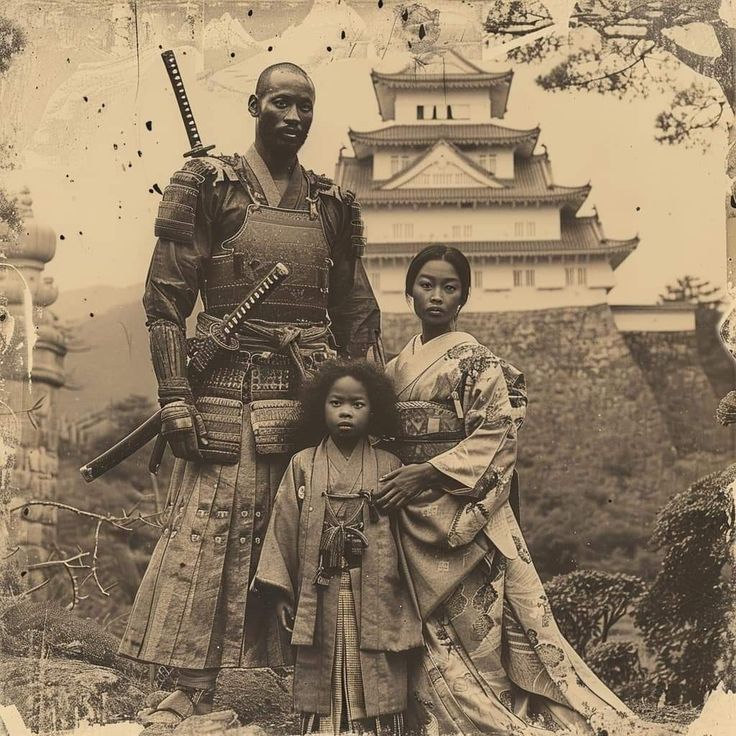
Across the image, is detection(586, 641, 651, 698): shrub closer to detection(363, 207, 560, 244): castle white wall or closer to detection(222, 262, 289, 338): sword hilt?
detection(363, 207, 560, 244): castle white wall

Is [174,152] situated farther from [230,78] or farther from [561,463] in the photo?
[561,463]

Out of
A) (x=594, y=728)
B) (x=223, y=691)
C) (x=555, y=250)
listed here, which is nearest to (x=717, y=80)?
(x=555, y=250)

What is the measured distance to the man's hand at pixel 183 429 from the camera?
19.5 feet

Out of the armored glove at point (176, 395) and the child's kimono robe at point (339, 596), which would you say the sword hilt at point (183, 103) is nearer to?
the armored glove at point (176, 395)

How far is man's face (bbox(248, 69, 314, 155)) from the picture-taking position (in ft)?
20.2

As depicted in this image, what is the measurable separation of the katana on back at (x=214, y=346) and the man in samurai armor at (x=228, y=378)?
0.12 ft

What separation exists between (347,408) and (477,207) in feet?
9.78

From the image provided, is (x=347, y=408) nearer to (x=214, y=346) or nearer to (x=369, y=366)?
(x=369, y=366)

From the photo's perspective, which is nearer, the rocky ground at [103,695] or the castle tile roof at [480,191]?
the rocky ground at [103,695]

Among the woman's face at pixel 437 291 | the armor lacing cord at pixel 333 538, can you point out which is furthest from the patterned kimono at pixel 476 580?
the armor lacing cord at pixel 333 538

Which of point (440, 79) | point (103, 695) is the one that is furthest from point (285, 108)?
point (103, 695)

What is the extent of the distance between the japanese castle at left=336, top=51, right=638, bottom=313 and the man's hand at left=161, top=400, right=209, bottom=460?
8.94 ft

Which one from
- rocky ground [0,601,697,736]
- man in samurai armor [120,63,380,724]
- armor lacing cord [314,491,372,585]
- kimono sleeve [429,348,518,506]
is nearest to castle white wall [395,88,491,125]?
man in samurai armor [120,63,380,724]

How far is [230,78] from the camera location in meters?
7.49
